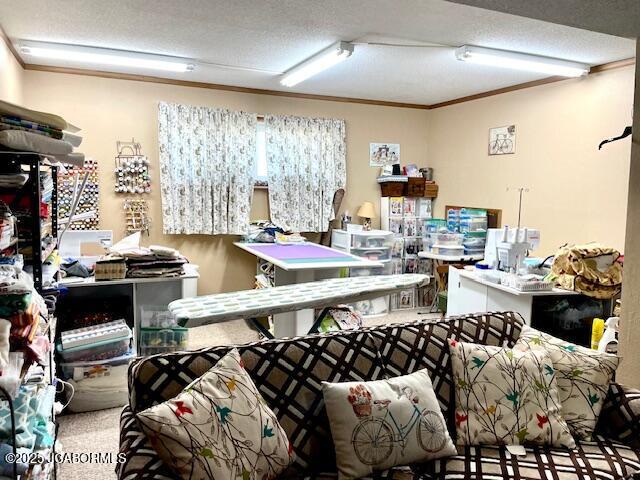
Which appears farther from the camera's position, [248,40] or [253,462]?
[248,40]

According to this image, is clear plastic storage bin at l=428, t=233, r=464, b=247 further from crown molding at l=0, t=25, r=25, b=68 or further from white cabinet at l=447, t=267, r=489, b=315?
crown molding at l=0, t=25, r=25, b=68

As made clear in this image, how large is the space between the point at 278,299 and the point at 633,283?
1946 millimetres

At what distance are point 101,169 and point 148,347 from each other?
2312 mm

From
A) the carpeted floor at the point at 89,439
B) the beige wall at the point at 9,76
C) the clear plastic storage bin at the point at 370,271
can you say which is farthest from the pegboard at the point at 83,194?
the clear plastic storage bin at the point at 370,271

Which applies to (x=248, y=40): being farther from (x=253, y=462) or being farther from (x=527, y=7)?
(x=253, y=462)

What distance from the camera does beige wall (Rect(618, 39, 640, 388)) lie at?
8.71 feet

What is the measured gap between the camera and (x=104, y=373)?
3.17 meters

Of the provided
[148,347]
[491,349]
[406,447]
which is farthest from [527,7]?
[148,347]

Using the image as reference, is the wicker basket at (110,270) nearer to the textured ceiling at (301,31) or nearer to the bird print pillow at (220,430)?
the textured ceiling at (301,31)

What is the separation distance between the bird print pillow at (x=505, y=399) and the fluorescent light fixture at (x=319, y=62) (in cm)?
257

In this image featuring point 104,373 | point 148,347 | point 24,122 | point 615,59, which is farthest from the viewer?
point 615,59

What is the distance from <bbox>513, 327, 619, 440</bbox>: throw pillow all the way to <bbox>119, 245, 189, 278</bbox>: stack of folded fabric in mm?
2350

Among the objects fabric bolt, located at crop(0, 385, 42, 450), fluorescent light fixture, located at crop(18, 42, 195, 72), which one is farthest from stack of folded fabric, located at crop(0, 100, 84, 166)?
fluorescent light fixture, located at crop(18, 42, 195, 72)

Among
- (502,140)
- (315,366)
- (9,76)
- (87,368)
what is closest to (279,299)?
(315,366)
